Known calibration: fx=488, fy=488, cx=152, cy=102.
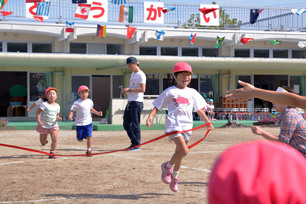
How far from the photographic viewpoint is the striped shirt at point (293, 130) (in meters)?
4.86

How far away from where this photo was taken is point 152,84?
28328mm

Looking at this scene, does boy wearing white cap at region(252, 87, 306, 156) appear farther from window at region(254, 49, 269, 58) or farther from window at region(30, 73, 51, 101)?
window at region(254, 49, 269, 58)

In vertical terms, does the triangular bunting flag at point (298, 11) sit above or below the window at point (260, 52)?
above

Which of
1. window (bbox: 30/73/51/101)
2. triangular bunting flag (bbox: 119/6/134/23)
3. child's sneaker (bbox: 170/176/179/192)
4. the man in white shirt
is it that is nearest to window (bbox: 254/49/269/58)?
triangular bunting flag (bbox: 119/6/134/23)

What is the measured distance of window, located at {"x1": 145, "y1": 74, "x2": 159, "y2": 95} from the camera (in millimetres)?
28219

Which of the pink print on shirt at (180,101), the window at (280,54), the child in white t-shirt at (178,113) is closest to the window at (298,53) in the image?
the window at (280,54)

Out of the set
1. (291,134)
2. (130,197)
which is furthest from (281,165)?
(130,197)

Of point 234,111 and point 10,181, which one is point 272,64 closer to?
point 234,111

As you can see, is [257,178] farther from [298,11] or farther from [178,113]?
[298,11]

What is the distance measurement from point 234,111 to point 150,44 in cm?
640

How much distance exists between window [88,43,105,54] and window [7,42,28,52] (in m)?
3.47

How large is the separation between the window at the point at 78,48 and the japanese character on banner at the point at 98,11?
2751 millimetres

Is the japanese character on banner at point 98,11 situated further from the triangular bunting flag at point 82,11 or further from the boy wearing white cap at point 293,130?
the boy wearing white cap at point 293,130

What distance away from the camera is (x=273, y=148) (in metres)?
1.11
